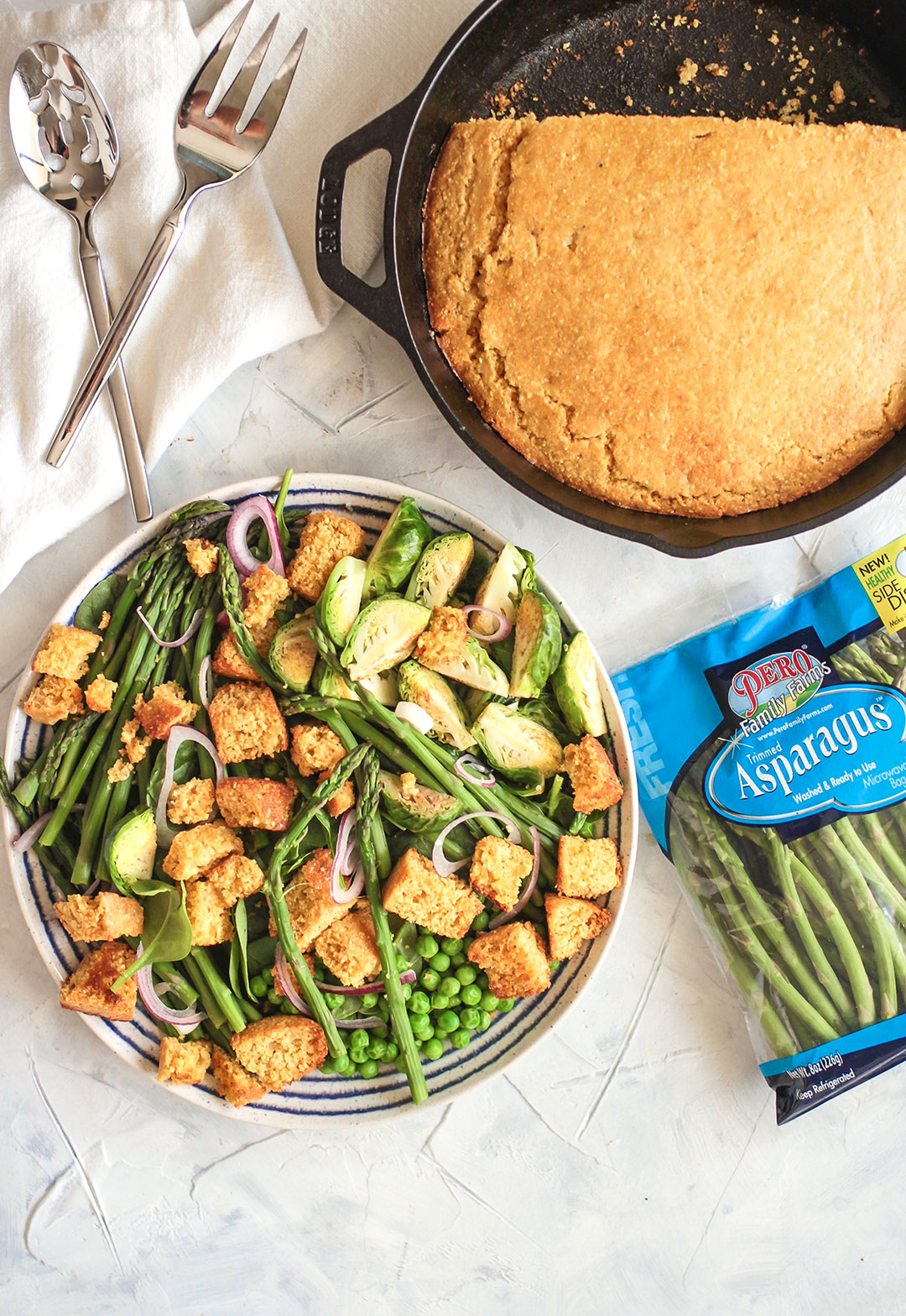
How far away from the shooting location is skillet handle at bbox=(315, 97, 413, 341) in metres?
2.20

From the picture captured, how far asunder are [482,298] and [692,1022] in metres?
2.45

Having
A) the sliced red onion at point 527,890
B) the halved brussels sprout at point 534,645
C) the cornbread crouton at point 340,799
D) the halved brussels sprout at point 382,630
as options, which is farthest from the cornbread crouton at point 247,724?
the sliced red onion at point 527,890

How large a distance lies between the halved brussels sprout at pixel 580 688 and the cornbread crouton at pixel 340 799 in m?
0.69

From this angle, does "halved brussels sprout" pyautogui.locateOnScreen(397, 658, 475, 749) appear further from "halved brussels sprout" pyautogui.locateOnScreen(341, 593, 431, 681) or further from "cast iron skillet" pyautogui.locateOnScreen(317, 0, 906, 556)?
"cast iron skillet" pyautogui.locateOnScreen(317, 0, 906, 556)

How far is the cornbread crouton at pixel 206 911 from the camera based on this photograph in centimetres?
246

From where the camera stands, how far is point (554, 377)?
7.70 feet

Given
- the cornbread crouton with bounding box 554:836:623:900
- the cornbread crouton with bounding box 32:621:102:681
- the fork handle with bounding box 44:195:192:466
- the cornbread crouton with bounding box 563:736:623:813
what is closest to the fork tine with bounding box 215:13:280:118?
the fork handle with bounding box 44:195:192:466

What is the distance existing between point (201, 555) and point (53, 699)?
61cm

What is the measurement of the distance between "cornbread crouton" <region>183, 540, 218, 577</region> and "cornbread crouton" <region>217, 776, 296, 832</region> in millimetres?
626

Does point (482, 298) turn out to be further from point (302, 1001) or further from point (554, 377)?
point (302, 1001)

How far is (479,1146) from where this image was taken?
9.52ft

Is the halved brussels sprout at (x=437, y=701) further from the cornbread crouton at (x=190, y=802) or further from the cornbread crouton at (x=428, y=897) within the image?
the cornbread crouton at (x=190, y=802)

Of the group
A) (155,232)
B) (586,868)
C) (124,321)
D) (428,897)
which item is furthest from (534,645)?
(155,232)

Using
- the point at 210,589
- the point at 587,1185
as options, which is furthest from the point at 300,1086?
the point at 210,589
